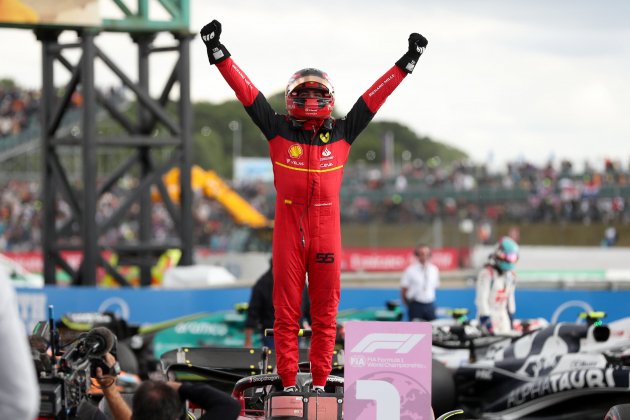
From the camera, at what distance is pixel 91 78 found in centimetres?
1568

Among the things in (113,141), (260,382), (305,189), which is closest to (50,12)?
(113,141)

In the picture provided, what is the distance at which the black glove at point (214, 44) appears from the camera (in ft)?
20.3

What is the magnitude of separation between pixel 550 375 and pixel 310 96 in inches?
162

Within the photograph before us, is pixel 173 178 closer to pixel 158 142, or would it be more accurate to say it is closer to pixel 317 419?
pixel 158 142

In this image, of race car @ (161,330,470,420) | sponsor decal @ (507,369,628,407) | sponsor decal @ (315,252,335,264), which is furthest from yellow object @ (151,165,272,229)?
sponsor decal @ (315,252,335,264)

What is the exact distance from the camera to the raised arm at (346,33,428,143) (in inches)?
246

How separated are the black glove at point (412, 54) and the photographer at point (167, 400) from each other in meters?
2.26

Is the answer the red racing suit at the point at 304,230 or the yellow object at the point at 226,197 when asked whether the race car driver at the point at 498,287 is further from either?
the yellow object at the point at 226,197

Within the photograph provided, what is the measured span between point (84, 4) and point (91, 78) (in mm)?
1011

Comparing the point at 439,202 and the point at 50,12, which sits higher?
the point at 50,12

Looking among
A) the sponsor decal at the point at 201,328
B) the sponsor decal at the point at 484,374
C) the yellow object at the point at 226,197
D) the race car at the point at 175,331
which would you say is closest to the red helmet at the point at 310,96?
the sponsor decal at the point at 484,374

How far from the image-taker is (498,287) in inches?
470

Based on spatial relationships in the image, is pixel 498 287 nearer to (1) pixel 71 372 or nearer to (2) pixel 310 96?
(2) pixel 310 96

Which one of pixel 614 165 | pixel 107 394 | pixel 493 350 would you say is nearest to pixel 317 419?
pixel 107 394
